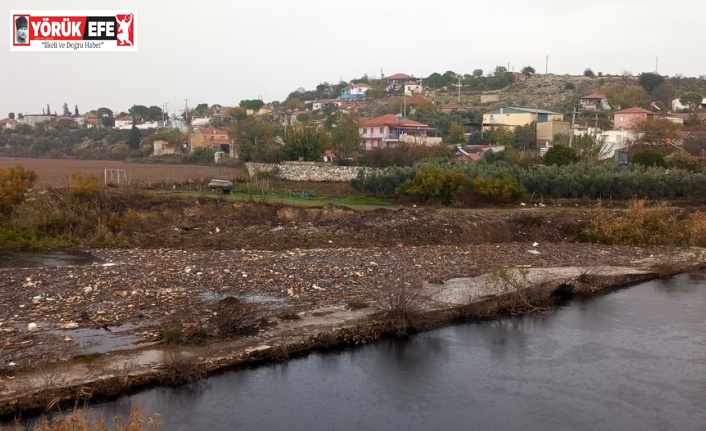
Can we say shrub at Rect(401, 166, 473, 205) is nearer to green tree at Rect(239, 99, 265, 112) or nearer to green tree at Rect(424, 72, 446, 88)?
green tree at Rect(239, 99, 265, 112)

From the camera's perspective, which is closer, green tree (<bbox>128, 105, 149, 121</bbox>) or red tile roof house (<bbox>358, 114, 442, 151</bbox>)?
red tile roof house (<bbox>358, 114, 442, 151</bbox>)

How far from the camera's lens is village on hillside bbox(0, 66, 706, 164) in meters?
37.3

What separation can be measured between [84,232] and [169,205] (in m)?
3.21

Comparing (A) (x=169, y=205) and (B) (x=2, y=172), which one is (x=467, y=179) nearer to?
(A) (x=169, y=205)

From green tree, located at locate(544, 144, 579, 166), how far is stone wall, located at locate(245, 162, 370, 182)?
28.4 ft

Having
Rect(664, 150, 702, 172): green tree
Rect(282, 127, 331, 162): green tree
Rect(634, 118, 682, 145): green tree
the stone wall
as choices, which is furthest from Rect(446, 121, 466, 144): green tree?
Rect(664, 150, 702, 172): green tree

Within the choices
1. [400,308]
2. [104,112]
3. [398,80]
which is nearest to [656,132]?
[400,308]

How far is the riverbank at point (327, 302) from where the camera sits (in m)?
9.98

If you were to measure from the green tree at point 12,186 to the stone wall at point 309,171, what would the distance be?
37.7 feet

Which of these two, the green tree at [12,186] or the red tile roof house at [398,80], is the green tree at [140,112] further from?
the green tree at [12,186]

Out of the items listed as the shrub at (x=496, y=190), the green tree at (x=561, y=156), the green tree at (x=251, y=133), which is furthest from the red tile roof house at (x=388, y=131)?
the shrub at (x=496, y=190)

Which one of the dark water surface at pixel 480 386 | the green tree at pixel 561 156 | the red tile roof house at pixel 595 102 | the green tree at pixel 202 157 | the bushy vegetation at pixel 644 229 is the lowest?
the dark water surface at pixel 480 386

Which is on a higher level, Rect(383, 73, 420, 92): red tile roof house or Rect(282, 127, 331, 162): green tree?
Rect(383, 73, 420, 92): red tile roof house

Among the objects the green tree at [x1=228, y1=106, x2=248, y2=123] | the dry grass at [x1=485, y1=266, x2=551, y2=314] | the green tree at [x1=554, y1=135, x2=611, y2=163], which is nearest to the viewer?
the dry grass at [x1=485, y1=266, x2=551, y2=314]
